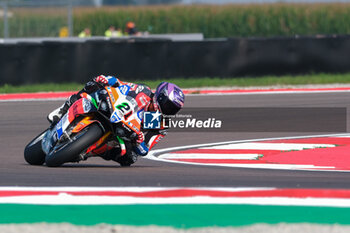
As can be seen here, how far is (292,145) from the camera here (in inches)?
478

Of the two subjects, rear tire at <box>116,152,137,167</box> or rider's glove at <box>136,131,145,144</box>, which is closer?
rider's glove at <box>136,131,145,144</box>

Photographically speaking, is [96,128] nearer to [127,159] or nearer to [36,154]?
[127,159]

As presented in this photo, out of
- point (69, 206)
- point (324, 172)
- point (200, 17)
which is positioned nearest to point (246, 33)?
point (200, 17)

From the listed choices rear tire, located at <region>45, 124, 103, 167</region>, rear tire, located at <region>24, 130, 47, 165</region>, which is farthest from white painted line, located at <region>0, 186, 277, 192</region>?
rear tire, located at <region>24, 130, 47, 165</region>

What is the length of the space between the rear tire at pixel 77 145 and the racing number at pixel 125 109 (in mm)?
359

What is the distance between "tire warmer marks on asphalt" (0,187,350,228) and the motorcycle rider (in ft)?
6.39

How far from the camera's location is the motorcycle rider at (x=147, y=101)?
860 centimetres

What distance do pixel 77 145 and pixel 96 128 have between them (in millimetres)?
319

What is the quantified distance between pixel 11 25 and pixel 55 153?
21.3 metres

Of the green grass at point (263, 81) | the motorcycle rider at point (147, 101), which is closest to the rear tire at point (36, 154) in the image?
the motorcycle rider at point (147, 101)

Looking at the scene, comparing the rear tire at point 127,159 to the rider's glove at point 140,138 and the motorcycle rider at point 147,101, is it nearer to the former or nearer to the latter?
the motorcycle rider at point 147,101

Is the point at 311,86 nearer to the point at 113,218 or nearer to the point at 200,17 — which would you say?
the point at 113,218

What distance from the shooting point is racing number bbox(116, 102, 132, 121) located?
8.52 m

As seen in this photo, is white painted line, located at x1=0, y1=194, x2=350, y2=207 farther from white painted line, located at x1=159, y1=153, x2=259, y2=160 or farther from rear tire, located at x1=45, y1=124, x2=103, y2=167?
white painted line, located at x1=159, y1=153, x2=259, y2=160
